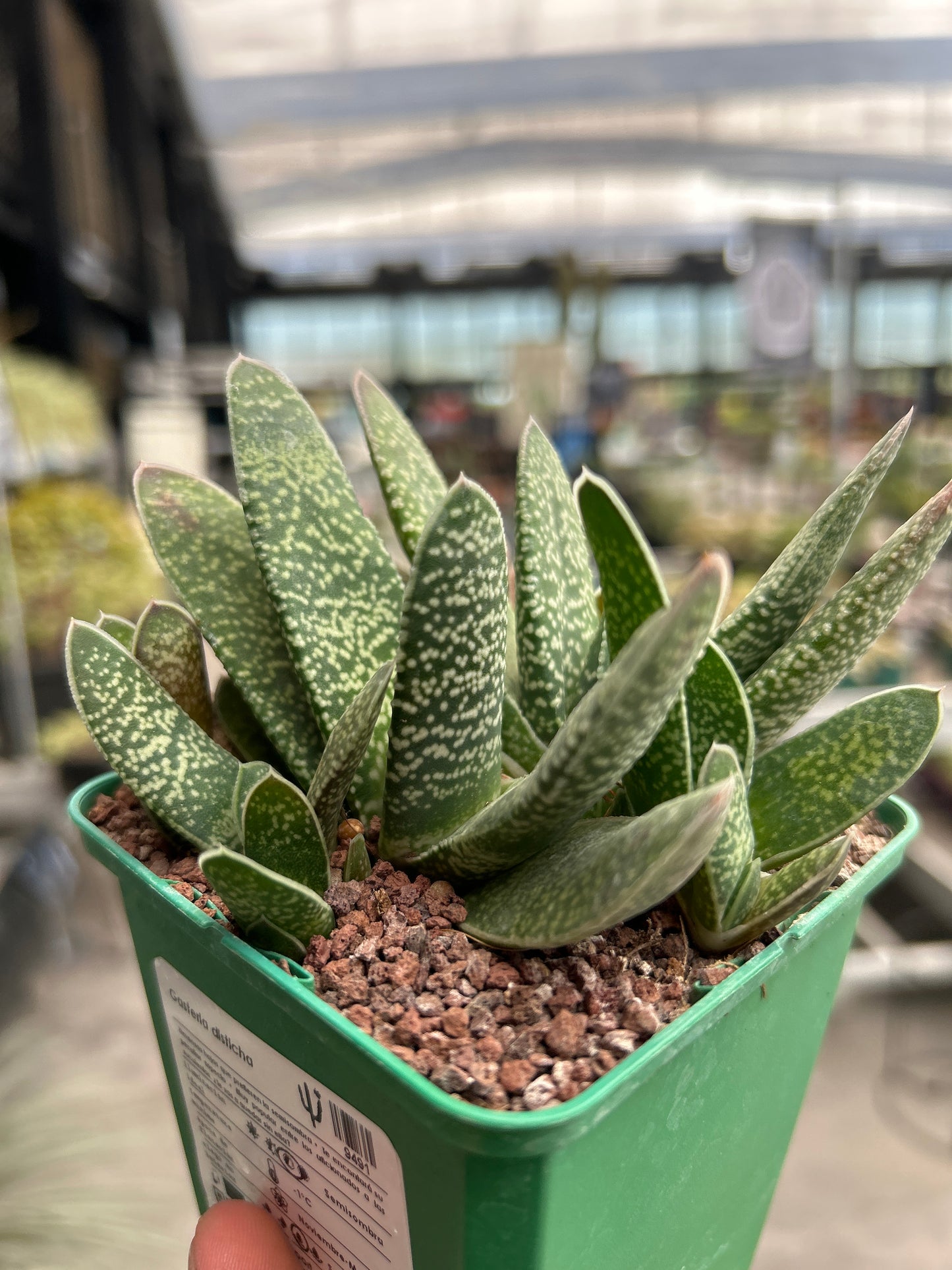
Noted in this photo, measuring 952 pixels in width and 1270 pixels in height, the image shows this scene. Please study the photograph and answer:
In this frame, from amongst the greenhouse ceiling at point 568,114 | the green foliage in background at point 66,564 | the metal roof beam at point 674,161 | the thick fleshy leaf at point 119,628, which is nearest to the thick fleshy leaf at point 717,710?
the thick fleshy leaf at point 119,628

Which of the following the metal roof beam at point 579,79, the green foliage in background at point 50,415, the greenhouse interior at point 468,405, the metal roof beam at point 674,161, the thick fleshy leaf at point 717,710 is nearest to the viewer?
the thick fleshy leaf at point 717,710

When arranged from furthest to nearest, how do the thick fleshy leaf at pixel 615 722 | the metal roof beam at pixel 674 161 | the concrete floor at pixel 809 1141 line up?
the metal roof beam at pixel 674 161, the concrete floor at pixel 809 1141, the thick fleshy leaf at pixel 615 722

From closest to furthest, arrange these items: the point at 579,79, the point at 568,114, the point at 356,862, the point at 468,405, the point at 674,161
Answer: the point at 356,862, the point at 579,79, the point at 568,114, the point at 674,161, the point at 468,405

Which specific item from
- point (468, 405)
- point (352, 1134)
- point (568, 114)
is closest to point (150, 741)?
point (352, 1134)

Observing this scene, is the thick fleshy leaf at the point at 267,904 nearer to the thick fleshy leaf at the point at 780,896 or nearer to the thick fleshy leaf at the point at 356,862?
the thick fleshy leaf at the point at 356,862

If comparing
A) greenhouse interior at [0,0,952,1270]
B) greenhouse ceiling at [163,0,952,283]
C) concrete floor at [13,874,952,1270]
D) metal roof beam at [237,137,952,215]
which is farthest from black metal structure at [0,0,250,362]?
concrete floor at [13,874,952,1270]

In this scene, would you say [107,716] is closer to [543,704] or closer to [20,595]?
[543,704]

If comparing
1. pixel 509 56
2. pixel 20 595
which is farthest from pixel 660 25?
pixel 20 595

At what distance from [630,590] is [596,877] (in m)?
0.09

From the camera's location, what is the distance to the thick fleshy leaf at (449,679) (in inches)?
9.2

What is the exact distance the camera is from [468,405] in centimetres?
767

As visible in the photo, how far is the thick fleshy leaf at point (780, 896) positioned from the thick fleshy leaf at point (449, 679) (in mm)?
87

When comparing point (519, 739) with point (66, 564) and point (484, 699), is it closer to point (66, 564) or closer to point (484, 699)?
point (484, 699)

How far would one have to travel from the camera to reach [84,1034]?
1290mm
